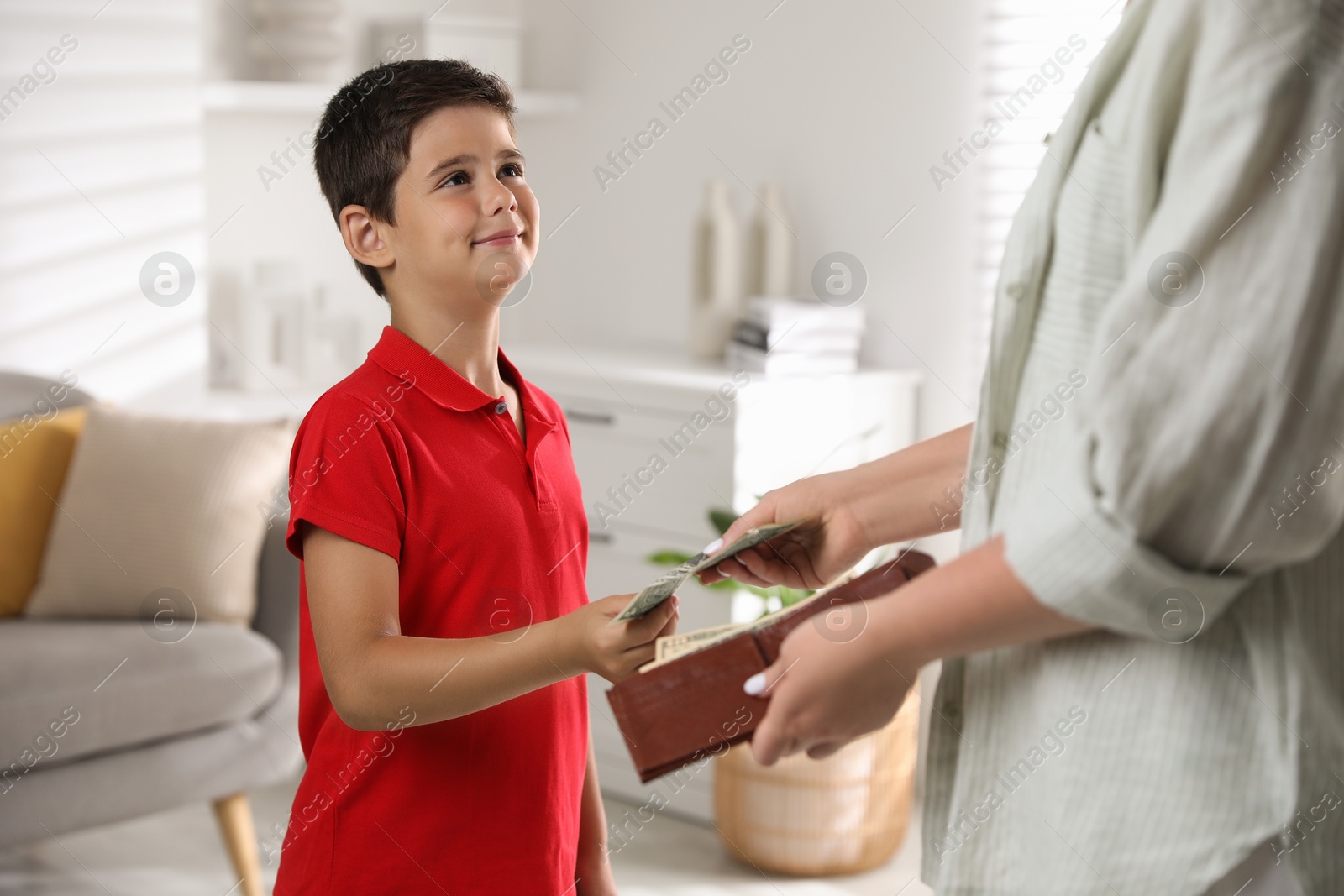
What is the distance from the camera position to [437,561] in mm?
1061

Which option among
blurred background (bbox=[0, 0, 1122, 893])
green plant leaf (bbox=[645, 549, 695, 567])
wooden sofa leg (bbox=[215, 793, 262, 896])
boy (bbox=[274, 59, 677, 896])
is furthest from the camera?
blurred background (bbox=[0, 0, 1122, 893])

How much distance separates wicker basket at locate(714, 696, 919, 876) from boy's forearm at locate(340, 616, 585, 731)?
66.5 inches

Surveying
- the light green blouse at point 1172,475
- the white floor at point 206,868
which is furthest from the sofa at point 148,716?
the light green blouse at point 1172,475

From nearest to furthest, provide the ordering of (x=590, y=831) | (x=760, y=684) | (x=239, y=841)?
(x=760, y=684)
(x=590, y=831)
(x=239, y=841)

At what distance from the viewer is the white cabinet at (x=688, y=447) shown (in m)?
2.80

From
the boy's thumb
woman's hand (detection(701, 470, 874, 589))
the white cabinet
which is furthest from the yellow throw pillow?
the boy's thumb

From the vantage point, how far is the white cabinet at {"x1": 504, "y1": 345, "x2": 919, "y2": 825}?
9.18 feet

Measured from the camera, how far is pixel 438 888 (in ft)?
3.41

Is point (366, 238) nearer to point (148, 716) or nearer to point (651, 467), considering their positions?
point (148, 716)

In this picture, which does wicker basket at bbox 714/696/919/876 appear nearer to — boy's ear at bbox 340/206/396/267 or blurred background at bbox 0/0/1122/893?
blurred background at bbox 0/0/1122/893

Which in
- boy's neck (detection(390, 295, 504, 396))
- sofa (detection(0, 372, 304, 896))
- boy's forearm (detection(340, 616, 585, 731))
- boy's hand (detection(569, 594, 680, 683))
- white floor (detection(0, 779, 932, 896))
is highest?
boy's neck (detection(390, 295, 504, 396))

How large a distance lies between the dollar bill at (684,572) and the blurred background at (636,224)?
1808 millimetres

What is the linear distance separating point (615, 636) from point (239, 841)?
1.84 meters

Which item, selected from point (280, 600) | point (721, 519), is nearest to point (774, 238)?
point (721, 519)
